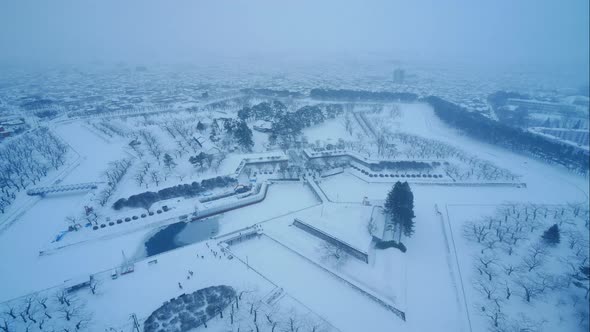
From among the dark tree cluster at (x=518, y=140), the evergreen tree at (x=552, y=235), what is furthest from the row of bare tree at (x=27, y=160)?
the dark tree cluster at (x=518, y=140)

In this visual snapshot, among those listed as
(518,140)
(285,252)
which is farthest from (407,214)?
(518,140)

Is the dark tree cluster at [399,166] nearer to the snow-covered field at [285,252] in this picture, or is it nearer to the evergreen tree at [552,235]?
the snow-covered field at [285,252]

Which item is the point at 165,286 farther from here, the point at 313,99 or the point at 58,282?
the point at 313,99

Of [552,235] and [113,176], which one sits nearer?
[552,235]

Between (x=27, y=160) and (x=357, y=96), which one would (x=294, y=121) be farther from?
(x=27, y=160)

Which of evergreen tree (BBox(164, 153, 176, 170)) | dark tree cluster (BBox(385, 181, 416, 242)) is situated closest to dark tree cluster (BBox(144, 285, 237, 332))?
dark tree cluster (BBox(385, 181, 416, 242))

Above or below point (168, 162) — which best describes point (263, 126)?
above

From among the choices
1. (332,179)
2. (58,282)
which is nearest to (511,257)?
(332,179)

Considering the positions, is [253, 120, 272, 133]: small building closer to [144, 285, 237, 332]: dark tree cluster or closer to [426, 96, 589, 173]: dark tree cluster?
[144, 285, 237, 332]: dark tree cluster
